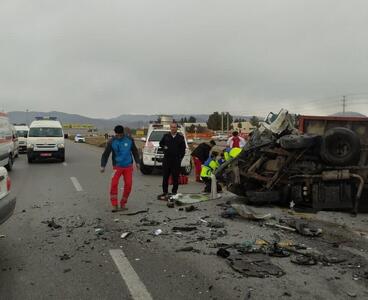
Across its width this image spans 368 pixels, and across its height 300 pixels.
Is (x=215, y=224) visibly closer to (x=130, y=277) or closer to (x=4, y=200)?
(x=130, y=277)

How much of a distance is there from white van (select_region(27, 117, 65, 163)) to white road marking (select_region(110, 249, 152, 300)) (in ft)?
60.9

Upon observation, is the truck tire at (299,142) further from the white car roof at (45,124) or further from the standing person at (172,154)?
the white car roof at (45,124)

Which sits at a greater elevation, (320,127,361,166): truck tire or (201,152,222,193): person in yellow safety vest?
(320,127,361,166): truck tire

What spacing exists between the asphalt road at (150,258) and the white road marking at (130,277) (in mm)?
10

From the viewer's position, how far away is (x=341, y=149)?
9523 mm

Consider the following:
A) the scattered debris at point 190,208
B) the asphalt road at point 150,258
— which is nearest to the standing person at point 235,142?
the asphalt road at point 150,258

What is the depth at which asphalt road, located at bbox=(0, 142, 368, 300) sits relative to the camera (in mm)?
4879

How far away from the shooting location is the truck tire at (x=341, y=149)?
9438mm

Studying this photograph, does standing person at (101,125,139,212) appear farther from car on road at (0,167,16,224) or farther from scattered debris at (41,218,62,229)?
car on road at (0,167,16,224)

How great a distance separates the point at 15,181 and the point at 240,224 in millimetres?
9778

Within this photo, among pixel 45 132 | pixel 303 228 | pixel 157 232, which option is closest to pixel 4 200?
pixel 157 232

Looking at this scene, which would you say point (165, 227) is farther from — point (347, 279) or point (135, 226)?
point (347, 279)

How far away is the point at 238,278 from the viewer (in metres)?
5.25

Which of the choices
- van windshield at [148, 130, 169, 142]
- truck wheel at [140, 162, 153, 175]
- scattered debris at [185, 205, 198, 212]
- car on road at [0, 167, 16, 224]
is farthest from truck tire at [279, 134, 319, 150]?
van windshield at [148, 130, 169, 142]
